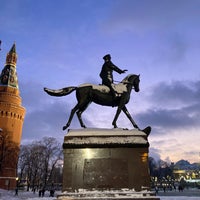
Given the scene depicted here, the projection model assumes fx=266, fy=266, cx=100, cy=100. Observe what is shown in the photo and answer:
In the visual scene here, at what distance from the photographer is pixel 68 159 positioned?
30.3ft

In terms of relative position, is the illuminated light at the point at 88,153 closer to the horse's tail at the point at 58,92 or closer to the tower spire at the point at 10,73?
the horse's tail at the point at 58,92

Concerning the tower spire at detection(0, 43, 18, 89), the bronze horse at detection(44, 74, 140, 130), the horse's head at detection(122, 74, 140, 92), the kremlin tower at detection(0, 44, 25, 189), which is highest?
the tower spire at detection(0, 43, 18, 89)

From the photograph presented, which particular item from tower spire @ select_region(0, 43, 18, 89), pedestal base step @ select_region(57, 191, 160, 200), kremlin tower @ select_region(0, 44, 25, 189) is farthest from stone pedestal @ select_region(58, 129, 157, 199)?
tower spire @ select_region(0, 43, 18, 89)

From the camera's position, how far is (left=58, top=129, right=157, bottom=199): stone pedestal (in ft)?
28.7

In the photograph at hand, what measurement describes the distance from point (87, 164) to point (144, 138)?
2.19 meters

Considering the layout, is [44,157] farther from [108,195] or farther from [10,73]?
[108,195]

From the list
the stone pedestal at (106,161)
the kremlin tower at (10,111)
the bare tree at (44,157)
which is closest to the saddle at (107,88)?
the stone pedestal at (106,161)

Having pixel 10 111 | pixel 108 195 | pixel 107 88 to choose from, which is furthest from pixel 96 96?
pixel 10 111

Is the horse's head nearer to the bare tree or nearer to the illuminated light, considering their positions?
the illuminated light

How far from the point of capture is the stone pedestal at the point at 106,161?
→ 874cm

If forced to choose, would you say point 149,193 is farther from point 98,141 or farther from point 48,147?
point 48,147

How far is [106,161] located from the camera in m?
9.10

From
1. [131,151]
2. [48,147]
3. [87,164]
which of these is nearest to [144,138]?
[131,151]

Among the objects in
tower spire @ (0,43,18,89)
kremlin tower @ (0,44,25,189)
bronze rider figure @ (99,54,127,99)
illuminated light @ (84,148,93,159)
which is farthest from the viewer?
tower spire @ (0,43,18,89)
